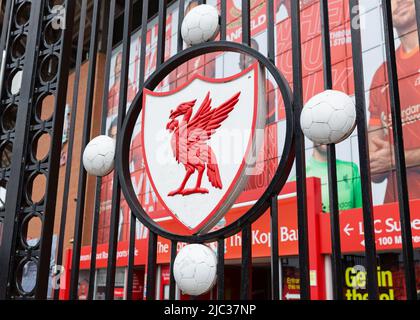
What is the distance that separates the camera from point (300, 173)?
158 centimetres

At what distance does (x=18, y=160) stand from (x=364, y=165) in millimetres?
1798

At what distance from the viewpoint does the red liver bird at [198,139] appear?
1775 millimetres

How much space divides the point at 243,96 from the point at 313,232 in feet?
15.1

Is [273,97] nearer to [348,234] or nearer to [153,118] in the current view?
[348,234]

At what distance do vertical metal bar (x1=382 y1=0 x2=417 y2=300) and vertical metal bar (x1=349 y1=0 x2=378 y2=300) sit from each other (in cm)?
9

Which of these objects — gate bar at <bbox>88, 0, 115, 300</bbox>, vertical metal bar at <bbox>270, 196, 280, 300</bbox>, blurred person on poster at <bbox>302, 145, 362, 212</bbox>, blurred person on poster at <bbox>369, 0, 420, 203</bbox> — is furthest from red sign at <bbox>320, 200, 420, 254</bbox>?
vertical metal bar at <bbox>270, 196, 280, 300</bbox>

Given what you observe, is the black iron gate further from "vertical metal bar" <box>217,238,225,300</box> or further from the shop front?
the shop front

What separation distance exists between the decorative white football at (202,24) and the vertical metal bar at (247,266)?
82 centimetres

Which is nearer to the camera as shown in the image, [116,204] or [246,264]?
[246,264]

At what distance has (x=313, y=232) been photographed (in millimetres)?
6051

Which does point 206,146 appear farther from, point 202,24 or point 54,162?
point 54,162

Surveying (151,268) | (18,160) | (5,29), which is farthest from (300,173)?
(5,29)

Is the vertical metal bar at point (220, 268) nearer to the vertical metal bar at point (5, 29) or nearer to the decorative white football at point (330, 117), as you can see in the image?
the decorative white football at point (330, 117)

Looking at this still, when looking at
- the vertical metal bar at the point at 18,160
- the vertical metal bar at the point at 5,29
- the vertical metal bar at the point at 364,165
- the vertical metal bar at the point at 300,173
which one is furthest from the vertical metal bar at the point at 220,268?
the vertical metal bar at the point at 5,29
